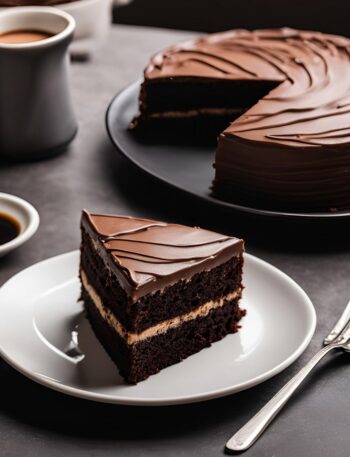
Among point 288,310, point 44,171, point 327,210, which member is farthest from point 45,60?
point 288,310

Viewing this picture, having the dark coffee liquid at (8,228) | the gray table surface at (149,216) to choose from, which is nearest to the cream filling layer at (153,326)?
the gray table surface at (149,216)

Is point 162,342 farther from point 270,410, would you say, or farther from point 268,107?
point 268,107

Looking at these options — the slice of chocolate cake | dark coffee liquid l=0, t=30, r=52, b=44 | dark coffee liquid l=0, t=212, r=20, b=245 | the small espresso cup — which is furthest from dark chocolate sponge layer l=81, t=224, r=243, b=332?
dark coffee liquid l=0, t=30, r=52, b=44

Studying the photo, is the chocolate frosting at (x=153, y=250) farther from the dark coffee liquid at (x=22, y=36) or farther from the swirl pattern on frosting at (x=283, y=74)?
the dark coffee liquid at (x=22, y=36)

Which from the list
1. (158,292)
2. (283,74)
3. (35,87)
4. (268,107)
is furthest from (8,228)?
(283,74)

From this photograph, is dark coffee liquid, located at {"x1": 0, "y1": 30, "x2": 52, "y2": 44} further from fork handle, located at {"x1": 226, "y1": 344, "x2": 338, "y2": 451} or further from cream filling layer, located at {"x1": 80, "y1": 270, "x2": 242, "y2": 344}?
fork handle, located at {"x1": 226, "y1": 344, "x2": 338, "y2": 451}

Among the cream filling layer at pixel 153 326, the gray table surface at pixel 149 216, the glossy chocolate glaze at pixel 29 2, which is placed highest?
the glossy chocolate glaze at pixel 29 2

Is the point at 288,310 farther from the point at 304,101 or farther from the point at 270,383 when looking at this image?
the point at 304,101

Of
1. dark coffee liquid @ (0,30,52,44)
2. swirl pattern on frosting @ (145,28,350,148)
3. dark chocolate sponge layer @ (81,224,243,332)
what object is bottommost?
dark chocolate sponge layer @ (81,224,243,332)
